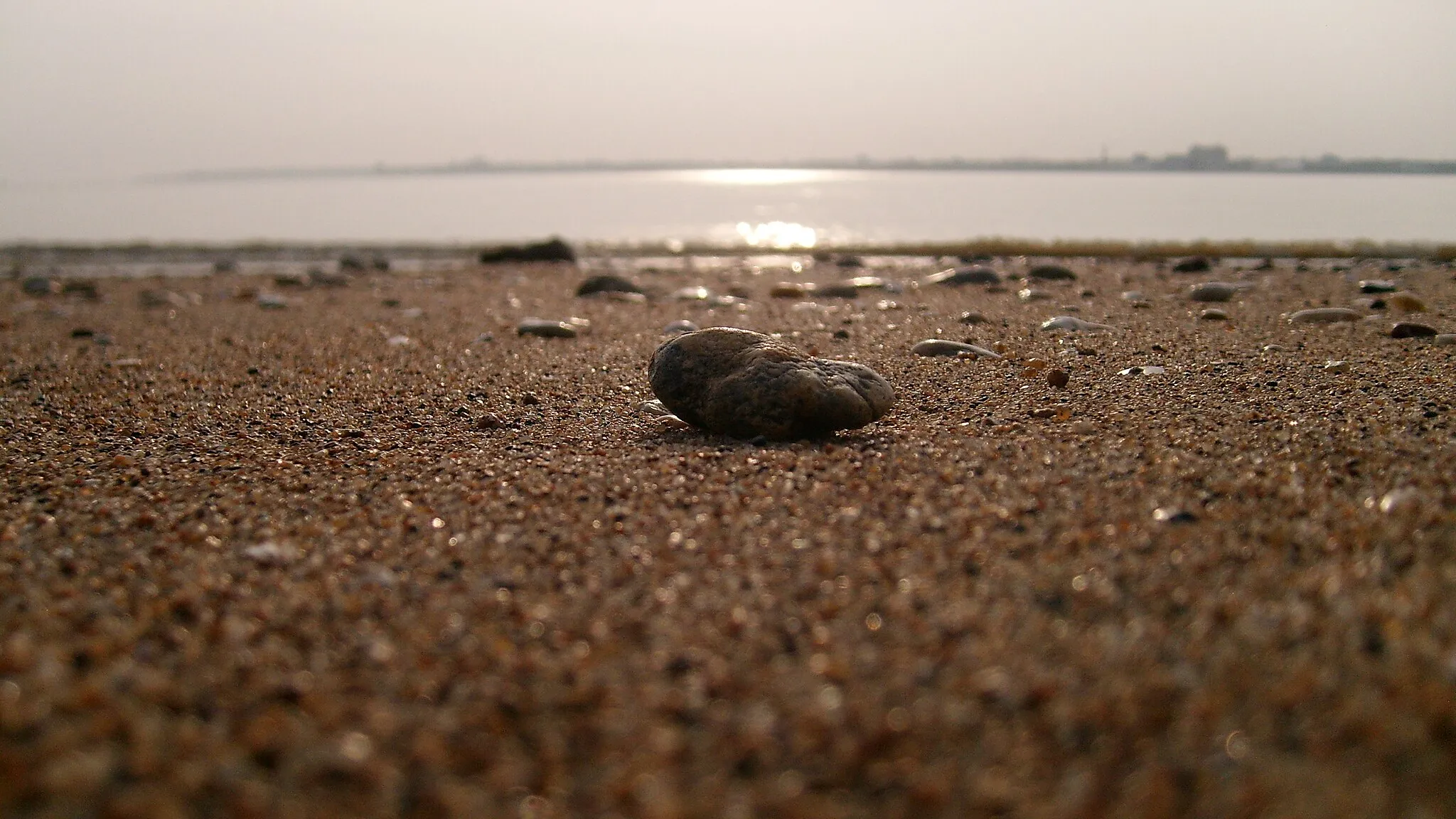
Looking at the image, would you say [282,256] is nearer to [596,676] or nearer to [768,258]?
[768,258]

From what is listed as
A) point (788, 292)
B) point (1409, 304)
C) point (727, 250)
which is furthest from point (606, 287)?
point (727, 250)

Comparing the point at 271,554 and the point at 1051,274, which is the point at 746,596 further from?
the point at 1051,274

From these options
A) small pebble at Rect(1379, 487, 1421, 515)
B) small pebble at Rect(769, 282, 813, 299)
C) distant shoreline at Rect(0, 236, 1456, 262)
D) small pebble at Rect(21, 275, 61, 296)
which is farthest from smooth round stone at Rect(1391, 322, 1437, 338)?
small pebble at Rect(21, 275, 61, 296)

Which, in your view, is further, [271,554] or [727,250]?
[727,250]

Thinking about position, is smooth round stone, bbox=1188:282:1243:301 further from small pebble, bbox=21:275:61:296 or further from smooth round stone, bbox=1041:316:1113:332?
small pebble, bbox=21:275:61:296

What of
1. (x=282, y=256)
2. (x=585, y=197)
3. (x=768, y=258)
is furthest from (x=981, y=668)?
(x=585, y=197)

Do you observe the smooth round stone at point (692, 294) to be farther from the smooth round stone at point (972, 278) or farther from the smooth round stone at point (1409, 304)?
the smooth round stone at point (1409, 304)

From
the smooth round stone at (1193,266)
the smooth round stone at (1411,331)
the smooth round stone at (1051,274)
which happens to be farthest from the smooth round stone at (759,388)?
the smooth round stone at (1193,266)

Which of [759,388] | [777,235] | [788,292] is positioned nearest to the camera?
[759,388]
